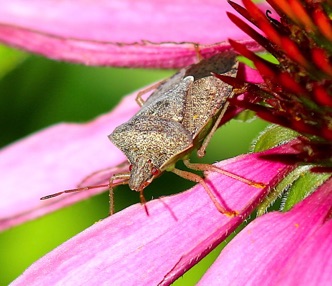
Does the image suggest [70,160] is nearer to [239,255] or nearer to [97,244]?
[97,244]

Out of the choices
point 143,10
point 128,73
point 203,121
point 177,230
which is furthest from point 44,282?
point 128,73

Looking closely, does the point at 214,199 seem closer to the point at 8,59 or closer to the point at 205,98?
the point at 205,98

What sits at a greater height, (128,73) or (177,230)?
(128,73)

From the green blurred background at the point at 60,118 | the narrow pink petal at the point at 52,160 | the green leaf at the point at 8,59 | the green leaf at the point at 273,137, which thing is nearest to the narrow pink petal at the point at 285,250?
the green leaf at the point at 273,137

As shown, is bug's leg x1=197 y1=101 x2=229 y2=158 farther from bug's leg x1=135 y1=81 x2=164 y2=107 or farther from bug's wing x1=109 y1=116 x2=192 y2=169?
bug's leg x1=135 y1=81 x2=164 y2=107

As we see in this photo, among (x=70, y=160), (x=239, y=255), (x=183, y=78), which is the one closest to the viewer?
(x=239, y=255)

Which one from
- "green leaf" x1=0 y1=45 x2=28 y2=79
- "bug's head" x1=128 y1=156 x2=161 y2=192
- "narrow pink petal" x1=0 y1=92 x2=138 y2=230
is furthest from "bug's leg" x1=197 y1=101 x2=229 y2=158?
"green leaf" x1=0 y1=45 x2=28 y2=79
